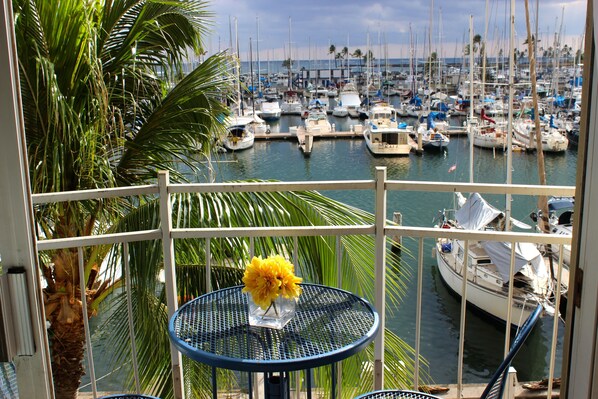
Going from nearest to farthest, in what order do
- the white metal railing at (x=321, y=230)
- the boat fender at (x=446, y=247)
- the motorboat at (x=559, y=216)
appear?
the white metal railing at (x=321, y=230)
the motorboat at (x=559, y=216)
the boat fender at (x=446, y=247)

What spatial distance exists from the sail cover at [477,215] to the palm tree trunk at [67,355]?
1289 cm

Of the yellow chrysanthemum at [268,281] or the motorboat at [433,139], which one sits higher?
the yellow chrysanthemum at [268,281]

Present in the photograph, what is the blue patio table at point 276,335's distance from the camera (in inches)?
66.5

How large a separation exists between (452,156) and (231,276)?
29839mm

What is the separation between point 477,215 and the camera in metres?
16.3

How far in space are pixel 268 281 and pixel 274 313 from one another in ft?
0.43

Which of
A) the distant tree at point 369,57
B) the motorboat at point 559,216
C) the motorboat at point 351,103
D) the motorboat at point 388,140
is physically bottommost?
the motorboat at point 559,216

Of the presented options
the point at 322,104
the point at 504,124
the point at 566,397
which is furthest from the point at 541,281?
the point at 322,104

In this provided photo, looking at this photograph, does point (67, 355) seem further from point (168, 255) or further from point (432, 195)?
point (432, 195)

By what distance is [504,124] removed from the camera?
30.5 m

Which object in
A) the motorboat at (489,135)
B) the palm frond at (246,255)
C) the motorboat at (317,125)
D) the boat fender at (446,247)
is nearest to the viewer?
the palm frond at (246,255)

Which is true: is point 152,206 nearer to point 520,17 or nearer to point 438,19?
point 520,17

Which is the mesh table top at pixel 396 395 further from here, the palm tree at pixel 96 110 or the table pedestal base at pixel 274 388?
the palm tree at pixel 96 110

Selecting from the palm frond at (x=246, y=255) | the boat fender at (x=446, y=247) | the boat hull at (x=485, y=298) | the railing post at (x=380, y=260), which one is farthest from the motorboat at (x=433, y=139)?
the railing post at (x=380, y=260)
